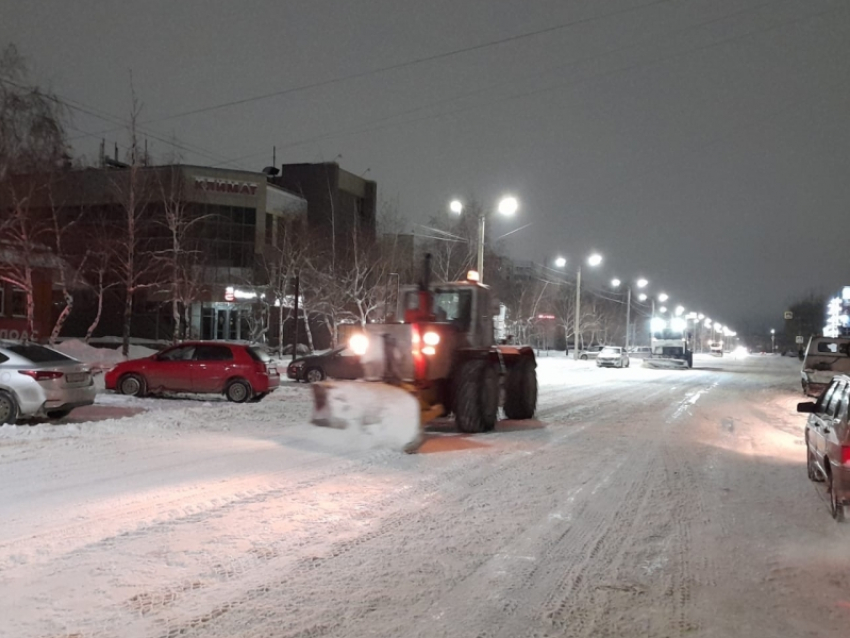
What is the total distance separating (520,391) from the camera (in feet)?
56.5

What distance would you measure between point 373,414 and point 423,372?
1.16m

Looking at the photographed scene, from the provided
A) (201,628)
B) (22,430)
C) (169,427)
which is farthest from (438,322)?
(201,628)

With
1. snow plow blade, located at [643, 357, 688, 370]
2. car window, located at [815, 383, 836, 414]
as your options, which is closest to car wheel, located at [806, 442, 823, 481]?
car window, located at [815, 383, 836, 414]

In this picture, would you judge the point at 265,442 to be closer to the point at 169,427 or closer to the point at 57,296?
the point at 169,427

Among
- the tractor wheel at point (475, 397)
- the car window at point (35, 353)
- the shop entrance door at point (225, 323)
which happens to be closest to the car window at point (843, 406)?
the tractor wheel at point (475, 397)

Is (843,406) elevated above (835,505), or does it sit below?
above

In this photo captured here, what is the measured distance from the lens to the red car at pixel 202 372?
1859cm

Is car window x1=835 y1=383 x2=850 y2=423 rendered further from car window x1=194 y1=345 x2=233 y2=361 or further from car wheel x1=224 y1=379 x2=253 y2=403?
car window x1=194 y1=345 x2=233 y2=361

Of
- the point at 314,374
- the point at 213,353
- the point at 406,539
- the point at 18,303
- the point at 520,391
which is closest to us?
the point at 406,539

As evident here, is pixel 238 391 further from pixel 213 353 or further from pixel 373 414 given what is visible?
pixel 373 414

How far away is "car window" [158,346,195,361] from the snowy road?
5634mm

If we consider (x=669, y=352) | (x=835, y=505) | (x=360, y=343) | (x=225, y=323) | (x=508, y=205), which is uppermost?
(x=508, y=205)

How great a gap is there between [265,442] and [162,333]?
44822 millimetres

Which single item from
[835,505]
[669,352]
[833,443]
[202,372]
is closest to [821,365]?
[835,505]
